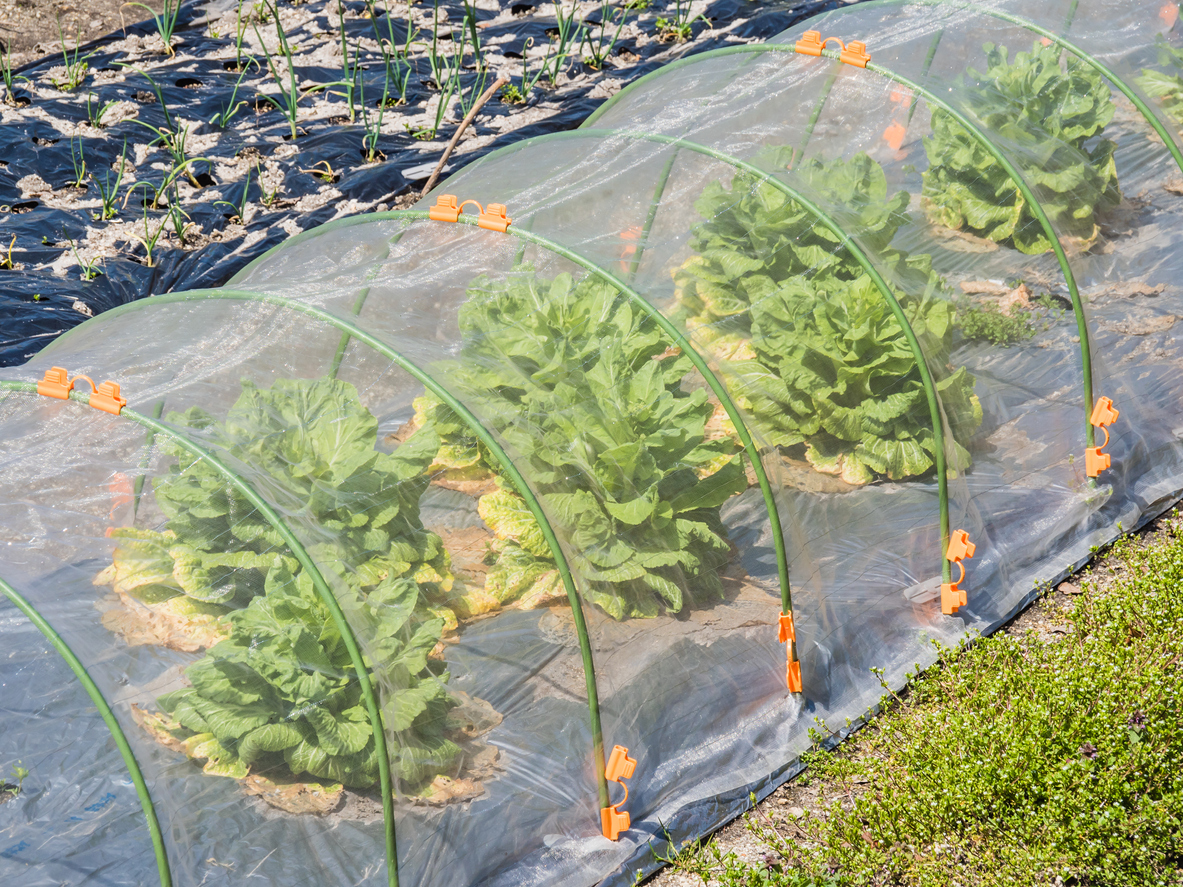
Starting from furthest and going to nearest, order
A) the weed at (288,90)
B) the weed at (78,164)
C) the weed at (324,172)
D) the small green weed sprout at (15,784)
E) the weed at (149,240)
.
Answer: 1. the weed at (288,90)
2. the weed at (324,172)
3. the weed at (78,164)
4. the weed at (149,240)
5. the small green weed sprout at (15,784)

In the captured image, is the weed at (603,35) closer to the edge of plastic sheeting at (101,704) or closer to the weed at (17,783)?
the edge of plastic sheeting at (101,704)

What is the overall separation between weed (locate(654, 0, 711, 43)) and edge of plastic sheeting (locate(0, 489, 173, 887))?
7.81 m

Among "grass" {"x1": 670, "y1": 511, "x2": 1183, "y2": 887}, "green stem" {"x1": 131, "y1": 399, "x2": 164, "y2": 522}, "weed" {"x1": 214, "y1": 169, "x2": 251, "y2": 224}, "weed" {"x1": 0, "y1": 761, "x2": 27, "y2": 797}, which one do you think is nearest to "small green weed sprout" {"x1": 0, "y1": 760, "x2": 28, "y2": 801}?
"weed" {"x1": 0, "y1": 761, "x2": 27, "y2": 797}

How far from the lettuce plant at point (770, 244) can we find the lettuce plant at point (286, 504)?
1368mm

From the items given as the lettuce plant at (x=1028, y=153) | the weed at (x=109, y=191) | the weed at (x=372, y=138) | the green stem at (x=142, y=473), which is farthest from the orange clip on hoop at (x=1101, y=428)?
the weed at (x=109, y=191)

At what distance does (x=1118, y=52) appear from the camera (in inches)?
216

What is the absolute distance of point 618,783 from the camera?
3.70 meters

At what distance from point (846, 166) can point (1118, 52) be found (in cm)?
189

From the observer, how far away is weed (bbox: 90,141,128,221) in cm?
706

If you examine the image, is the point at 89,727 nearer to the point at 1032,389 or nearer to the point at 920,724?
the point at 920,724

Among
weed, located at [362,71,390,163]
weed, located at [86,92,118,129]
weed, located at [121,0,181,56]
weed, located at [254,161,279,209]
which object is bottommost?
weed, located at [254,161,279,209]

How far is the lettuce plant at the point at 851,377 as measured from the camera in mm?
4281

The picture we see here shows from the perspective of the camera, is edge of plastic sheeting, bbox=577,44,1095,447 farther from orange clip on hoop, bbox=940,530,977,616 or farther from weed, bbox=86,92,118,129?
weed, bbox=86,92,118,129

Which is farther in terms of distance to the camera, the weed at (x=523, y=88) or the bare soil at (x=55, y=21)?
the bare soil at (x=55, y=21)
